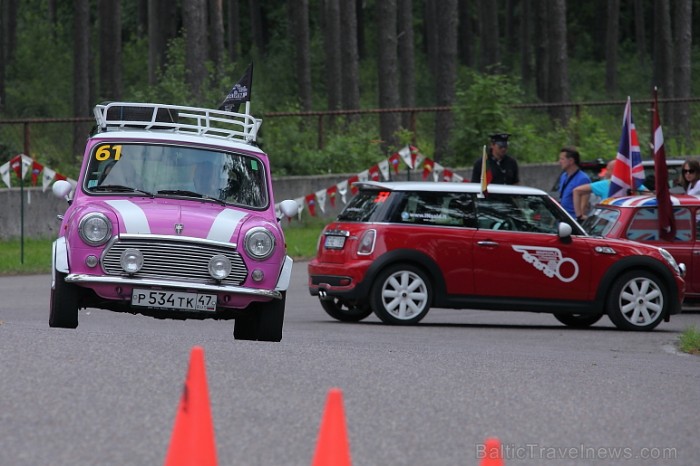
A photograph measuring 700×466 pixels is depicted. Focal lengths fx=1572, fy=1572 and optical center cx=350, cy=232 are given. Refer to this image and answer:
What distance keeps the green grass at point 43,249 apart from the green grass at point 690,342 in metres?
11.7

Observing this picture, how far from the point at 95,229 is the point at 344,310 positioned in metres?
5.45

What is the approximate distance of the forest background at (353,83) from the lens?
112 ft

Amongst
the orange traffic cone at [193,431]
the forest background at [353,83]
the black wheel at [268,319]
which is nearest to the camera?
the orange traffic cone at [193,431]

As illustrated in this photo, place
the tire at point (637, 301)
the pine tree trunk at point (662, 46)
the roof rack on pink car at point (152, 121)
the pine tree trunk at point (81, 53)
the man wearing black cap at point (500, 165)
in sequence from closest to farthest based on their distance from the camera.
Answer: the roof rack on pink car at point (152, 121) < the tire at point (637, 301) < the man wearing black cap at point (500, 165) < the pine tree trunk at point (81, 53) < the pine tree trunk at point (662, 46)

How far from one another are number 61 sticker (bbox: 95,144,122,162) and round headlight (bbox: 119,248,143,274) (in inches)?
57.0

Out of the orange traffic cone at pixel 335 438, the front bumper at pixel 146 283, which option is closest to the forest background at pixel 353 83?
the front bumper at pixel 146 283

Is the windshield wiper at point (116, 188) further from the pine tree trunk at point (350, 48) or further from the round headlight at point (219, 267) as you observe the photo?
the pine tree trunk at point (350, 48)

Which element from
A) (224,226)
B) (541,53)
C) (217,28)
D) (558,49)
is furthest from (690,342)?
(541,53)

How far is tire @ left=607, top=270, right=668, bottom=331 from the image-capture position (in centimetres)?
1720

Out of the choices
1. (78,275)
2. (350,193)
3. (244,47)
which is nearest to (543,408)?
(78,275)

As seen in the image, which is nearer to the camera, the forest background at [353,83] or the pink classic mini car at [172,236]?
the pink classic mini car at [172,236]

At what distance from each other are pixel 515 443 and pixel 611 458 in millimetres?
532

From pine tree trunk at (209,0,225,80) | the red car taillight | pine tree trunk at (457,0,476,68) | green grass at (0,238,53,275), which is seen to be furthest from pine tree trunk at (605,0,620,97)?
the red car taillight

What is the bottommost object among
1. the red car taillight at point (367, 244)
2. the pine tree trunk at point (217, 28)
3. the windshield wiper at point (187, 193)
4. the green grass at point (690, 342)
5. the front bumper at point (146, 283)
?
the green grass at point (690, 342)
